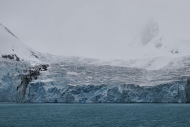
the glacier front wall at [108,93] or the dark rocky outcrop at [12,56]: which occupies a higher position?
the dark rocky outcrop at [12,56]

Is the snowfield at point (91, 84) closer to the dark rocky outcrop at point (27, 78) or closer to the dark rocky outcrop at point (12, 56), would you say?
the dark rocky outcrop at point (27, 78)

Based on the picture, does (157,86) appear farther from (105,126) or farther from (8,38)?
(8,38)

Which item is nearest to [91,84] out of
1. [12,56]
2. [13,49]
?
[12,56]

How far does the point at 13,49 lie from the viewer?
463 ft

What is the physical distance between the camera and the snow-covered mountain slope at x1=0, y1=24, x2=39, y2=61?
133 meters

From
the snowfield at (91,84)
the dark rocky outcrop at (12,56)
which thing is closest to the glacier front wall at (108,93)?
the snowfield at (91,84)

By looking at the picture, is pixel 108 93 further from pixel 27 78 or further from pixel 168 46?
pixel 168 46

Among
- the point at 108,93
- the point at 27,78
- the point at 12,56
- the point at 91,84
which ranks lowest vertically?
the point at 108,93

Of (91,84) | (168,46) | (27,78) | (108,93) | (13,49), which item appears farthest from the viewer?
(168,46)

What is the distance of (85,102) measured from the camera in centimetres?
7706

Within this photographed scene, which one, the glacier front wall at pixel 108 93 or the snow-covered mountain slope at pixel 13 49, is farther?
the snow-covered mountain slope at pixel 13 49

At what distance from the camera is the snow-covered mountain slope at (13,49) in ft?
435

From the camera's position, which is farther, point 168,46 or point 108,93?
point 168,46

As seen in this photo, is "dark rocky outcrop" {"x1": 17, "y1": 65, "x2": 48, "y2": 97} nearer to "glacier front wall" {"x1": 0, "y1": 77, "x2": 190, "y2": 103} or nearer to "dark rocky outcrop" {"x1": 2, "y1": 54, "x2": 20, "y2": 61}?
"glacier front wall" {"x1": 0, "y1": 77, "x2": 190, "y2": 103}
